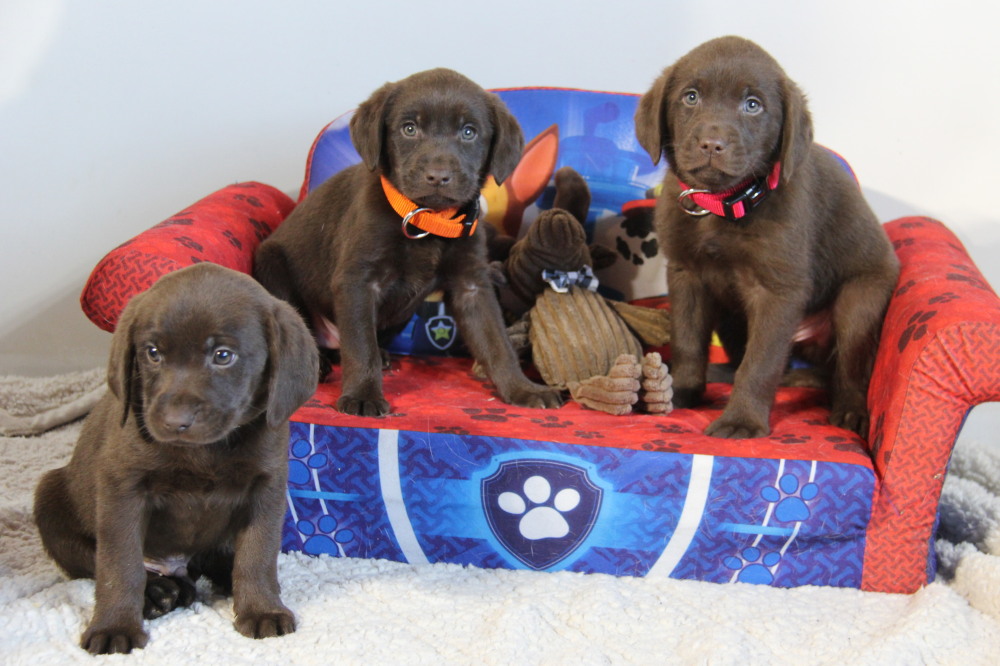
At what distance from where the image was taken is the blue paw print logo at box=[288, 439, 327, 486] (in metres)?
2.65

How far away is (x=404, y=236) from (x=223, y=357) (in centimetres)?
114

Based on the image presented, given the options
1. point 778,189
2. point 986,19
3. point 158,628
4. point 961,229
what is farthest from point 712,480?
point 986,19

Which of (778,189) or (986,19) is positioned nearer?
(778,189)

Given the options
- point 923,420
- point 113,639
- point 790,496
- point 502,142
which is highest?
point 502,142

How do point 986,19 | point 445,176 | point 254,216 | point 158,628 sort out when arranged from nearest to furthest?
1. point 158,628
2. point 445,176
3. point 254,216
4. point 986,19

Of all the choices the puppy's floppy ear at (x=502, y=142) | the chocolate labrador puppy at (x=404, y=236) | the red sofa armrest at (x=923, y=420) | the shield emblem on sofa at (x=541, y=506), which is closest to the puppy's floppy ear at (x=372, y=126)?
the chocolate labrador puppy at (x=404, y=236)

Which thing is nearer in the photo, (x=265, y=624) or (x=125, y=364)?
(x=125, y=364)

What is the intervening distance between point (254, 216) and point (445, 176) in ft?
3.70

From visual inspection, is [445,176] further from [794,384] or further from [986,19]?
[986,19]

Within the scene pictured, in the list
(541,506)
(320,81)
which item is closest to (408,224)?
(541,506)

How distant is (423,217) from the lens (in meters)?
2.96

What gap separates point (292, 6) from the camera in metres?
4.13

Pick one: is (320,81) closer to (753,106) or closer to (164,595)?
(753,106)

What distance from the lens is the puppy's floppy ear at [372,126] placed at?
2926 millimetres
